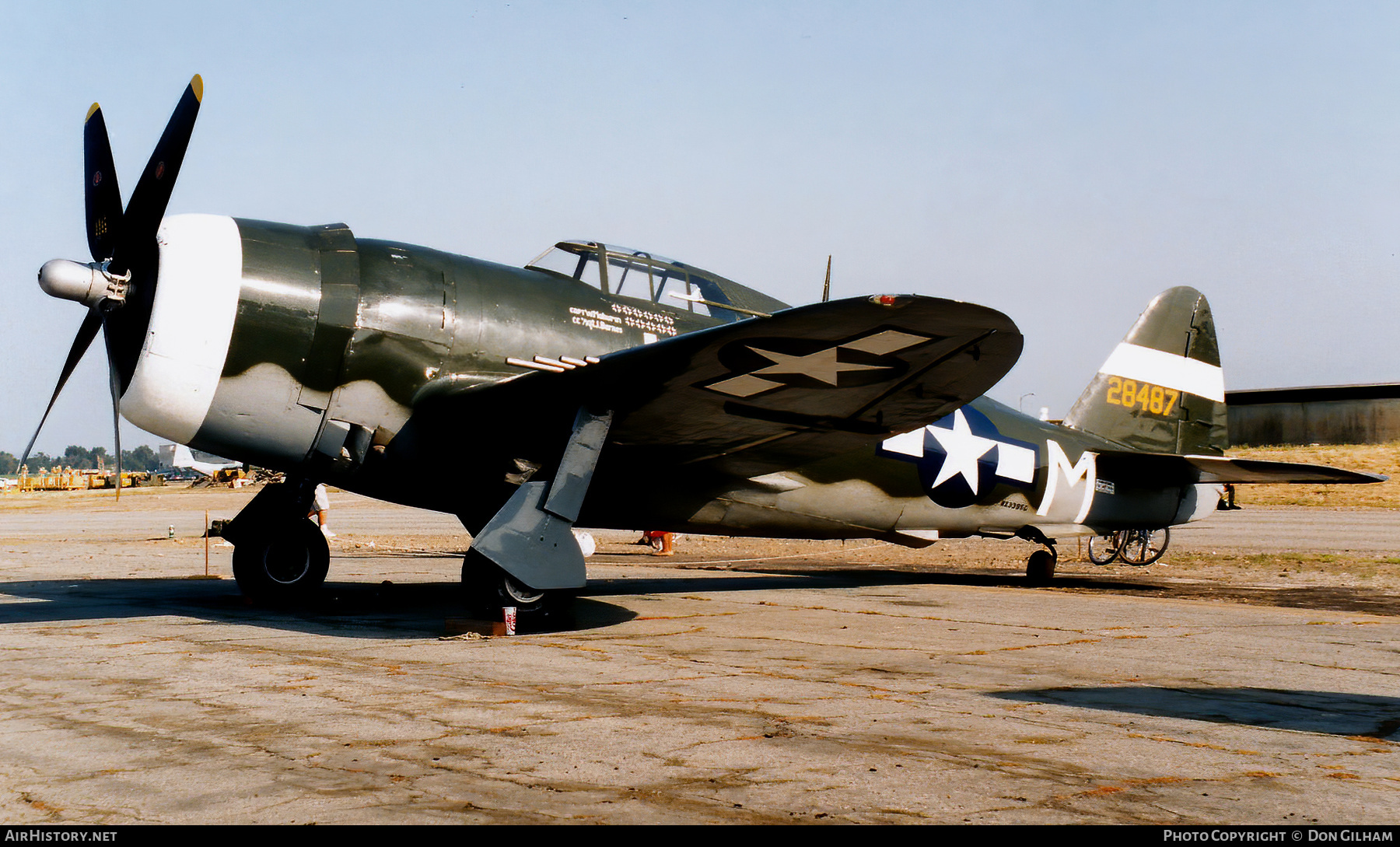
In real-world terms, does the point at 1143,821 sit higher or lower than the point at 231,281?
lower

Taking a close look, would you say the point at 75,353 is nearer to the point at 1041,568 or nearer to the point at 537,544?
the point at 537,544

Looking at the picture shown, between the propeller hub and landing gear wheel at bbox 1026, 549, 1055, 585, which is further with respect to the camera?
landing gear wheel at bbox 1026, 549, 1055, 585

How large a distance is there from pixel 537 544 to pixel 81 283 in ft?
11.8

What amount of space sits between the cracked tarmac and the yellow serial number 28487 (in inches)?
159

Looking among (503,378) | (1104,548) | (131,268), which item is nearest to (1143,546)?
(1104,548)

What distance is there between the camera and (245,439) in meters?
7.27

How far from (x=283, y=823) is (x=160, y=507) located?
4069cm

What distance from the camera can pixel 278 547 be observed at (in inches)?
342

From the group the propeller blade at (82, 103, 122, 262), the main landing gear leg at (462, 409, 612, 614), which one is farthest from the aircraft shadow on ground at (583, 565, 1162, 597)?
the propeller blade at (82, 103, 122, 262)

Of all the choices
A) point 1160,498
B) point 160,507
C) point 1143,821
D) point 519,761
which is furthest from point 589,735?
point 160,507

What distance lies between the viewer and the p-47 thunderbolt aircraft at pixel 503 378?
688cm

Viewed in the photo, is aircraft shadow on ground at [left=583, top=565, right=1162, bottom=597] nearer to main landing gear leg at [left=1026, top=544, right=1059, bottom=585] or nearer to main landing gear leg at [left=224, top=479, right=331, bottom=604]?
main landing gear leg at [left=1026, top=544, right=1059, bottom=585]

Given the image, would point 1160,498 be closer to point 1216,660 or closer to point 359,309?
point 1216,660

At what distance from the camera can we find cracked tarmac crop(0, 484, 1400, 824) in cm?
298
